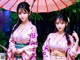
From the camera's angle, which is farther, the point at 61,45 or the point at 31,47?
the point at 31,47

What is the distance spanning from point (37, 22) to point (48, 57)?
67.7 inches

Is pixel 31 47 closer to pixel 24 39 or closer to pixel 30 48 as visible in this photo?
pixel 30 48

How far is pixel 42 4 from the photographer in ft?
16.9

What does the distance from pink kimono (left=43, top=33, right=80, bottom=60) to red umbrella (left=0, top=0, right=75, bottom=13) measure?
55 cm

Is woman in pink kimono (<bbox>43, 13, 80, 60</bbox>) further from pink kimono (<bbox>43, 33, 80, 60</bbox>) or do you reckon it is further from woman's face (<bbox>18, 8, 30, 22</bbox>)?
woman's face (<bbox>18, 8, 30, 22</bbox>)

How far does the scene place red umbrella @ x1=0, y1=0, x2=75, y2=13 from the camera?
16.7ft

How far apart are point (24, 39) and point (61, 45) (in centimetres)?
52

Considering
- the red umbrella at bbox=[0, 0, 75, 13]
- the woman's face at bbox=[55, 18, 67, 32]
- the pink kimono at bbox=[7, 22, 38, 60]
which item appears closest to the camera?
the woman's face at bbox=[55, 18, 67, 32]

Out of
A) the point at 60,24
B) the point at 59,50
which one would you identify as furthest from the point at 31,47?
the point at 60,24

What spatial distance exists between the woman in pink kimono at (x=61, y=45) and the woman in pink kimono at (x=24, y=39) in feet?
0.68

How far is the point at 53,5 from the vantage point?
511cm

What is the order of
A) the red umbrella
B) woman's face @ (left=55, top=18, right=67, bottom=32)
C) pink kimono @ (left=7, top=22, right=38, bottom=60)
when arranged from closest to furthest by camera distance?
woman's face @ (left=55, top=18, right=67, bottom=32) < pink kimono @ (left=7, top=22, right=38, bottom=60) < the red umbrella

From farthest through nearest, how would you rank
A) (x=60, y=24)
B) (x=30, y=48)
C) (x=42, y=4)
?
1. (x=42, y=4)
2. (x=30, y=48)
3. (x=60, y=24)

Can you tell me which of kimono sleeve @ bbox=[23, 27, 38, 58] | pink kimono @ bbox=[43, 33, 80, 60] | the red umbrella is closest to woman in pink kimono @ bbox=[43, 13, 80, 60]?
pink kimono @ bbox=[43, 33, 80, 60]
